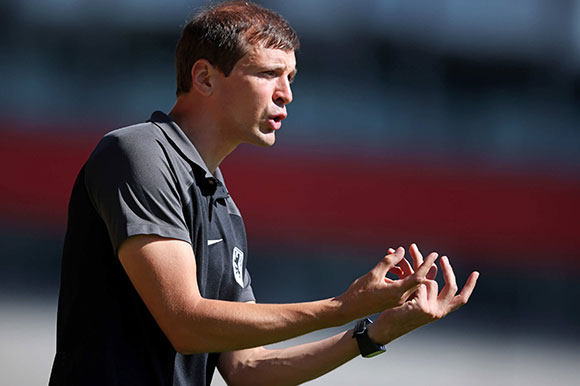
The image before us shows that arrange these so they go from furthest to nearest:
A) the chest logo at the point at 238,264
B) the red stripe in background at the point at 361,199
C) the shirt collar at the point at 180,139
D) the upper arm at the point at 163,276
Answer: the red stripe in background at the point at 361,199
the chest logo at the point at 238,264
the shirt collar at the point at 180,139
the upper arm at the point at 163,276

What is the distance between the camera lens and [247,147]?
3.80 metres

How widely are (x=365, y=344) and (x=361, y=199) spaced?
2.31m

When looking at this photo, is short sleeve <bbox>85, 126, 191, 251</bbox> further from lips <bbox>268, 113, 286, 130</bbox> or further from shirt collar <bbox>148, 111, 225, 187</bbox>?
lips <bbox>268, 113, 286, 130</bbox>

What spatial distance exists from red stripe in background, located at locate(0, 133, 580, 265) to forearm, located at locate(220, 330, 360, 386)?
2.12 m

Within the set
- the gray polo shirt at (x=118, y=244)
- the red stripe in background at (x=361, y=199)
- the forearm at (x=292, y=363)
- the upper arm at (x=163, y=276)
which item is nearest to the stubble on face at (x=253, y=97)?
the gray polo shirt at (x=118, y=244)

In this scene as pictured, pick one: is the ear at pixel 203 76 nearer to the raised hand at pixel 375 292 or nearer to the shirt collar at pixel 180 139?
the shirt collar at pixel 180 139

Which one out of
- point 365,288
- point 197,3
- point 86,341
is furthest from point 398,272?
point 197,3

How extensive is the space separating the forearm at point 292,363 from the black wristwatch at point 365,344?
0.01 metres

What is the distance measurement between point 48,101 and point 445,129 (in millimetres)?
1925

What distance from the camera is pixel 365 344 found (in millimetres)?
1562

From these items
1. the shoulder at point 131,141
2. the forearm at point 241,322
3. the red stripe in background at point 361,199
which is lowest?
the red stripe in background at point 361,199

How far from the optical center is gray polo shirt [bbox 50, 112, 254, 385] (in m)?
1.28

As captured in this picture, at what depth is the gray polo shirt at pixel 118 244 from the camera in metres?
1.28

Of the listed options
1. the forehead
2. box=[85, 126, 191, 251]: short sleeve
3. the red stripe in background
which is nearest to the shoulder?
box=[85, 126, 191, 251]: short sleeve
